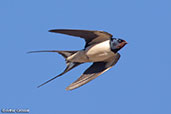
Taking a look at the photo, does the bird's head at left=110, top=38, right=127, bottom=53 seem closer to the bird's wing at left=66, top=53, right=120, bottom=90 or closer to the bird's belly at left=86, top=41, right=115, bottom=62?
the bird's belly at left=86, top=41, right=115, bottom=62

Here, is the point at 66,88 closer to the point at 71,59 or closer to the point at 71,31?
the point at 71,59

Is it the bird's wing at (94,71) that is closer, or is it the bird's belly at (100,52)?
the bird's belly at (100,52)

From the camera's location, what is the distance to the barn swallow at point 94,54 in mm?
8641

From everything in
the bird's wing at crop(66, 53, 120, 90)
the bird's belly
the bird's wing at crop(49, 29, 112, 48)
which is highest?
the bird's wing at crop(49, 29, 112, 48)

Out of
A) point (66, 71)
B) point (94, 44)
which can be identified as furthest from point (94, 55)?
point (66, 71)

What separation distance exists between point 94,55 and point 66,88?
3.13ft

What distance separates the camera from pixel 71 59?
9.15m

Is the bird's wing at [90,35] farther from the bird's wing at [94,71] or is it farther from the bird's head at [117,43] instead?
the bird's wing at [94,71]

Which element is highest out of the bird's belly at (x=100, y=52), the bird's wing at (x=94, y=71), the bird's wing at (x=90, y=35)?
the bird's wing at (x=90, y=35)

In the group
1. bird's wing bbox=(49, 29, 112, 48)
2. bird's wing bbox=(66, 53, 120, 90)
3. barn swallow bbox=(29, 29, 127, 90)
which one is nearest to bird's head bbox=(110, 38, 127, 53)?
barn swallow bbox=(29, 29, 127, 90)

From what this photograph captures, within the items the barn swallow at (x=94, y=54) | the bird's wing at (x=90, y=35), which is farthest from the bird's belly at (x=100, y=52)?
the bird's wing at (x=90, y=35)

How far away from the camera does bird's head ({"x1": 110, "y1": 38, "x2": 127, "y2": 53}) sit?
864 cm

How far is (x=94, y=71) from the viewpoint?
31.2 feet

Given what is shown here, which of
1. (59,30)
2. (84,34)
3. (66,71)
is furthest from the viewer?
(66,71)
